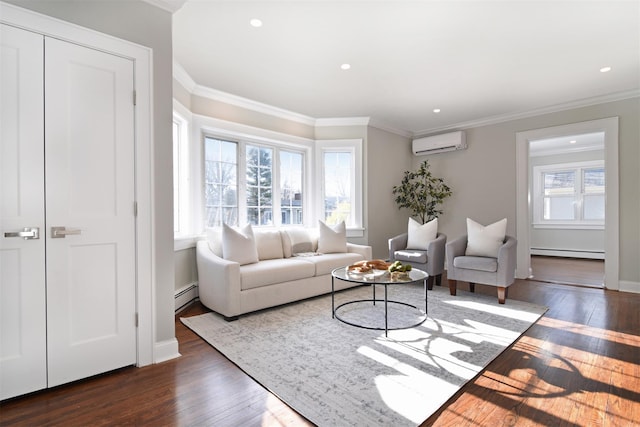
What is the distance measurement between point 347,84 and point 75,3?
2.71 metres

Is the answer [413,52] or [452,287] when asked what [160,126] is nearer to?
[413,52]

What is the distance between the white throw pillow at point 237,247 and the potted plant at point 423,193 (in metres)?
3.27

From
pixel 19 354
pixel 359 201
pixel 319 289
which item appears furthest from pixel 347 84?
pixel 19 354

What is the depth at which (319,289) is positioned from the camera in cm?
384

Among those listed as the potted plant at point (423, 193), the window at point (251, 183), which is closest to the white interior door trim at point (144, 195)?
the window at point (251, 183)

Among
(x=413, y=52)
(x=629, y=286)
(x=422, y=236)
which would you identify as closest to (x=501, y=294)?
(x=422, y=236)

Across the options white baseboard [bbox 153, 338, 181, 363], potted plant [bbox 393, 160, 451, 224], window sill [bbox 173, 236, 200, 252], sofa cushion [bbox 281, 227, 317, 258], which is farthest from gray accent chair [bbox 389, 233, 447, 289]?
white baseboard [bbox 153, 338, 181, 363]

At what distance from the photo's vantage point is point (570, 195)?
7395 mm

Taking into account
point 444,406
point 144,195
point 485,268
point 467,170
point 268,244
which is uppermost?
point 467,170

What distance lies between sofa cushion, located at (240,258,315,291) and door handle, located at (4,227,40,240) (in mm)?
1627

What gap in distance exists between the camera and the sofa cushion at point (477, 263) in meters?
3.67

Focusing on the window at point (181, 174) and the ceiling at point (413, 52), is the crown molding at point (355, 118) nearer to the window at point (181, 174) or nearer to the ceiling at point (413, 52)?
the ceiling at point (413, 52)

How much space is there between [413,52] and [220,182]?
2.80 metres

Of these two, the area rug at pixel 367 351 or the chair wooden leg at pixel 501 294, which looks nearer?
the area rug at pixel 367 351
